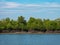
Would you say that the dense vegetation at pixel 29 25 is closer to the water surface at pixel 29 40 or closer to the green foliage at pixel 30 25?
the green foliage at pixel 30 25

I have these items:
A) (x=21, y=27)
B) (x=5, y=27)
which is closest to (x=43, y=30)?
(x=21, y=27)

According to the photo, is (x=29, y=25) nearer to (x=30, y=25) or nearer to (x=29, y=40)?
(x=30, y=25)

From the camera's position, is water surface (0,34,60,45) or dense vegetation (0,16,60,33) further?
dense vegetation (0,16,60,33)

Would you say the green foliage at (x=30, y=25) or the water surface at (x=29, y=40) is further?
the green foliage at (x=30, y=25)

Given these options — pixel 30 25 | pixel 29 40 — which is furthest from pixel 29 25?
pixel 29 40

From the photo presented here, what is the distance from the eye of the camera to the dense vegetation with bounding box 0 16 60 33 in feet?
352

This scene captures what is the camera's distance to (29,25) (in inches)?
4333

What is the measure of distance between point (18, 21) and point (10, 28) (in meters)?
4.92

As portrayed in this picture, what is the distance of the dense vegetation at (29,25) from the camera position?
4221 inches

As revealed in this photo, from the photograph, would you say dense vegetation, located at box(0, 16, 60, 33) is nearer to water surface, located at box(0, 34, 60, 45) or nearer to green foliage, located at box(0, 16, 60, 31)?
green foliage, located at box(0, 16, 60, 31)

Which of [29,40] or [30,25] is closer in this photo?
[29,40]

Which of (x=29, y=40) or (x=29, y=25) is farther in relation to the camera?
(x=29, y=25)

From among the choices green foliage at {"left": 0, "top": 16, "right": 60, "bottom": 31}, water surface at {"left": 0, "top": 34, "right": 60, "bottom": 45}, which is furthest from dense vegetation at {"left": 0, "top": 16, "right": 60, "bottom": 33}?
water surface at {"left": 0, "top": 34, "right": 60, "bottom": 45}

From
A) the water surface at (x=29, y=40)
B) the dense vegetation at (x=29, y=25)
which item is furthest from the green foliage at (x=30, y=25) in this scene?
the water surface at (x=29, y=40)
